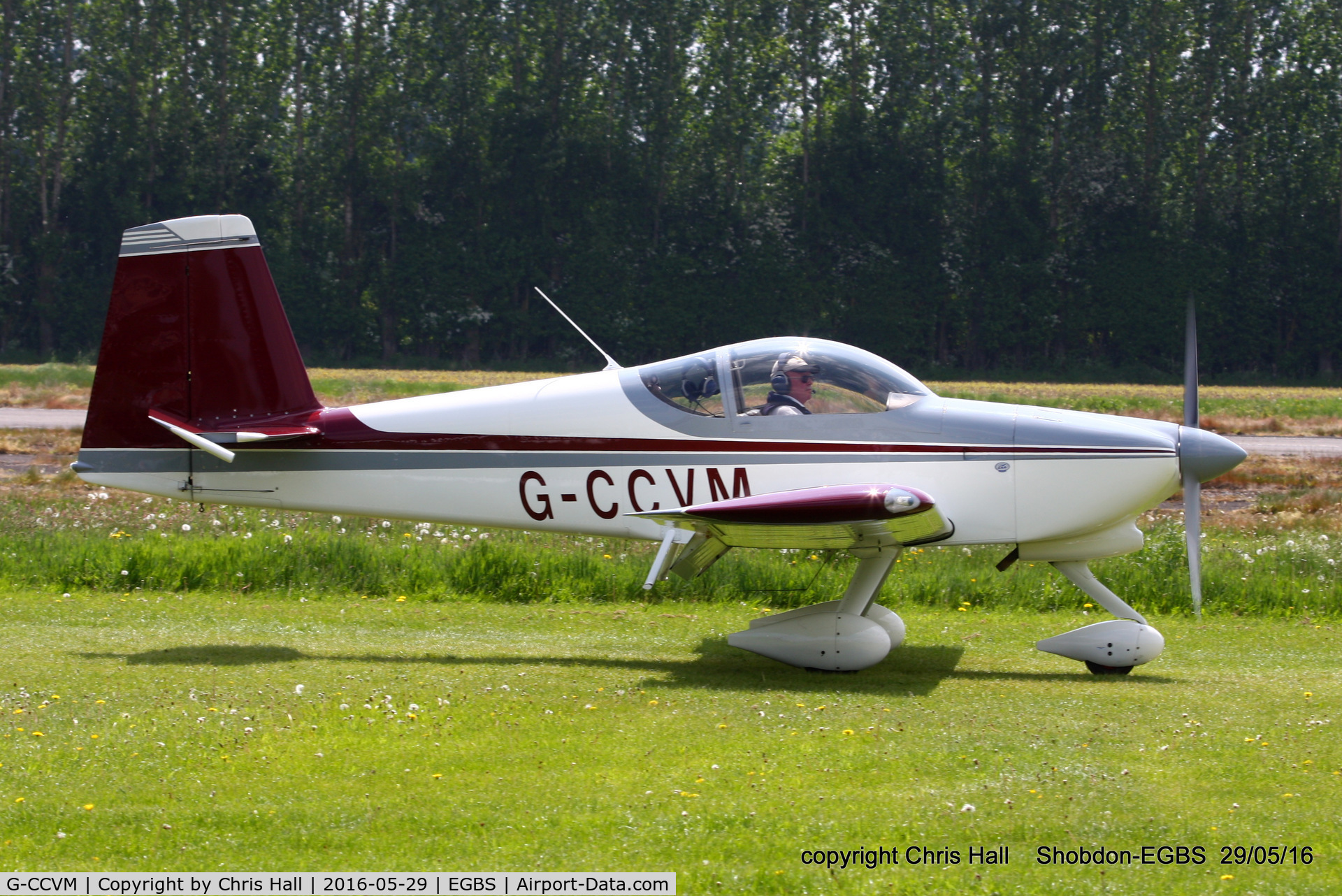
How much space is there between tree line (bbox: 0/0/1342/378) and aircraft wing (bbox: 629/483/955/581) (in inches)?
1598

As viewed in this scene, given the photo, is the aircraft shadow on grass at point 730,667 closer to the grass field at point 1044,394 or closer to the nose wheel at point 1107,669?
the nose wheel at point 1107,669

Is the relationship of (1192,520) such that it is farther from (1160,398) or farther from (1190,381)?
(1160,398)

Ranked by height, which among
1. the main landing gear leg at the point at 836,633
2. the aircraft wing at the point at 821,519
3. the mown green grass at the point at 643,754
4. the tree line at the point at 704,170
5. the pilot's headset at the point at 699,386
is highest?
the tree line at the point at 704,170

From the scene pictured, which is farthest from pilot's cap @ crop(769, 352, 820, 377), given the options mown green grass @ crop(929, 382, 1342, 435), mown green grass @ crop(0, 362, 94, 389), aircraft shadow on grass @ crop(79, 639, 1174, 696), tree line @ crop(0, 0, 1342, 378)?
tree line @ crop(0, 0, 1342, 378)

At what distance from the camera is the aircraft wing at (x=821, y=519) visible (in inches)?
275

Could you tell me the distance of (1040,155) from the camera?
4928 centimetres

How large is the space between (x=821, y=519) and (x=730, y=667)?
59.0 inches

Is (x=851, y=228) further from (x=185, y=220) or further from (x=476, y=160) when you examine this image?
(x=185, y=220)

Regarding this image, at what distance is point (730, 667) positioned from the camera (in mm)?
8039

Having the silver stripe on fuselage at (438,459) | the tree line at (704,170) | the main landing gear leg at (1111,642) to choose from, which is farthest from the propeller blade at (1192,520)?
the tree line at (704,170)

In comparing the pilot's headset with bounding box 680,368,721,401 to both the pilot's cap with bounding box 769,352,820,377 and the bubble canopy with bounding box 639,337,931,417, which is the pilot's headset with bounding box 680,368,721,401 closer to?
the bubble canopy with bounding box 639,337,931,417

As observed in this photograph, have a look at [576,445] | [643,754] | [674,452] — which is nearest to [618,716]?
[643,754]

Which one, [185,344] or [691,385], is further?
[185,344]

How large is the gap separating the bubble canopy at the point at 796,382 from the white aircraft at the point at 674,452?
1 centimetres
